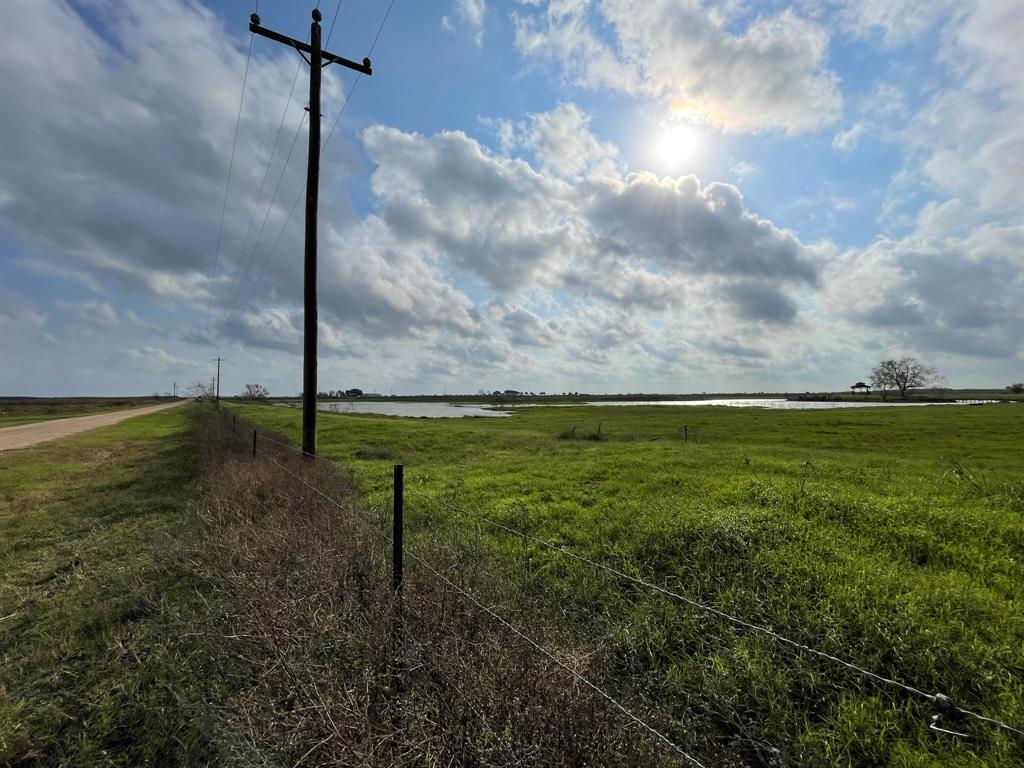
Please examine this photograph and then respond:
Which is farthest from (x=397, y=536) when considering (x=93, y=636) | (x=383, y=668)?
(x=93, y=636)

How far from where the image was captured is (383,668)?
3.79m

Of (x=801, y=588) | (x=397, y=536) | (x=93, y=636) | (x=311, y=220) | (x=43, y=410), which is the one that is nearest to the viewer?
(x=397, y=536)

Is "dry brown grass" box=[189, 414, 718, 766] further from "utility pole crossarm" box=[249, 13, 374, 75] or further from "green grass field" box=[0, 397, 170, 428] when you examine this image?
"green grass field" box=[0, 397, 170, 428]

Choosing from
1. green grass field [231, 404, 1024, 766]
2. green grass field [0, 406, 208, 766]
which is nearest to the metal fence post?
green grass field [231, 404, 1024, 766]

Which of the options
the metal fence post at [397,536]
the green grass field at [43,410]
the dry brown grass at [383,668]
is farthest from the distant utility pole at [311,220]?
the green grass field at [43,410]

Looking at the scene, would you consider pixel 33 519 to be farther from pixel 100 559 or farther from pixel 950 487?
pixel 950 487

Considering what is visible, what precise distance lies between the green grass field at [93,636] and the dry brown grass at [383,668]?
19.0 inches

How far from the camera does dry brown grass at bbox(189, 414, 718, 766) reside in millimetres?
2986

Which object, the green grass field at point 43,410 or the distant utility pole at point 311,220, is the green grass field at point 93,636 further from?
the green grass field at point 43,410

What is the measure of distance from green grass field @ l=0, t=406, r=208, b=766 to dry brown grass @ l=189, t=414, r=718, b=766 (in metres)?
0.48

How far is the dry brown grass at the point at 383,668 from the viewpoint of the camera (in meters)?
2.99

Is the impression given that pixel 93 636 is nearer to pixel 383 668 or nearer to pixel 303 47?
pixel 383 668

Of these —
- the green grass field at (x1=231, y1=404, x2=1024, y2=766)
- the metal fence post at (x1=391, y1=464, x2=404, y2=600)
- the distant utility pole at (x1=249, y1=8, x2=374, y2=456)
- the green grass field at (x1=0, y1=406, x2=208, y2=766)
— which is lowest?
the green grass field at (x1=0, y1=406, x2=208, y2=766)

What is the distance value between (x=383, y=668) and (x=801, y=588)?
5.01 m
